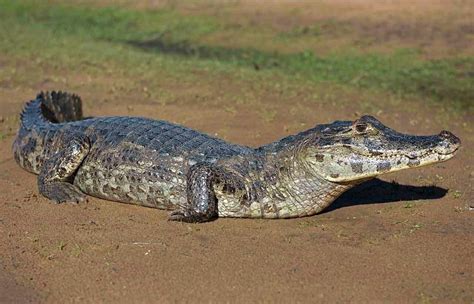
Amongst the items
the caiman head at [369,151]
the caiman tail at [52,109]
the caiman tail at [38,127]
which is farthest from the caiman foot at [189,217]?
the caiman tail at [52,109]

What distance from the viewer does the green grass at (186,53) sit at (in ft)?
35.7

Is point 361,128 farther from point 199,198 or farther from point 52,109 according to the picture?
point 52,109

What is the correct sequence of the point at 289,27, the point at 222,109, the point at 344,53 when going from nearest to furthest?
the point at 222,109 → the point at 344,53 → the point at 289,27

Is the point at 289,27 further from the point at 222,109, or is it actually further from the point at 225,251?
the point at 225,251

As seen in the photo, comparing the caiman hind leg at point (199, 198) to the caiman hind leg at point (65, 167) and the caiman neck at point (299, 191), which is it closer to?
the caiman neck at point (299, 191)

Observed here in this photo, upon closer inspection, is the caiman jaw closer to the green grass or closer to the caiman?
the caiman

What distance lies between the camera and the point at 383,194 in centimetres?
664

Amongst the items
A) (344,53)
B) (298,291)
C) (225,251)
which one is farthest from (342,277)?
(344,53)

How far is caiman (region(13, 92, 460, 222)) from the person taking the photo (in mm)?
5844

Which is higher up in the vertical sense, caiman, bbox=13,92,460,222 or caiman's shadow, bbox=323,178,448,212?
caiman, bbox=13,92,460,222

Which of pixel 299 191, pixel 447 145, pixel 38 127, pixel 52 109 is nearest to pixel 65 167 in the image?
pixel 38 127

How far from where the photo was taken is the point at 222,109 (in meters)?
9.28

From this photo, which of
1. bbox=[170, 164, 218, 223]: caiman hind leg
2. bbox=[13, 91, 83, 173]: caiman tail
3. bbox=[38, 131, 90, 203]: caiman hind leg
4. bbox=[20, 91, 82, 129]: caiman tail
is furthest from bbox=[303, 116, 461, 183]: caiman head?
bbox=[20, 91, 82, 129]: caiman tail

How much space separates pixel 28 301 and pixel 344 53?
28.4ft
